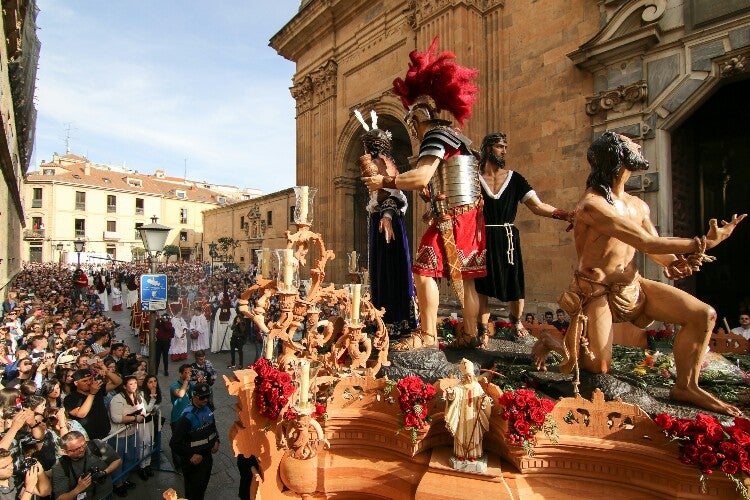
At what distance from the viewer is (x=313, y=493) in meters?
3.26

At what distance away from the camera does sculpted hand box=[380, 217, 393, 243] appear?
4.50 m

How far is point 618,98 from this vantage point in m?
8.05

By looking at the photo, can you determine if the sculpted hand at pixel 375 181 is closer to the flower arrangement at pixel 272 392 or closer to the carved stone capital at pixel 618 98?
the flower arrangement at pixel 272 392

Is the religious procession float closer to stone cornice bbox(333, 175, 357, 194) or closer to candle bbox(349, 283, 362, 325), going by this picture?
candle bbox(349, 283, 362, 325)

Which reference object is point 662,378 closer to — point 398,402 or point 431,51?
point 398,402

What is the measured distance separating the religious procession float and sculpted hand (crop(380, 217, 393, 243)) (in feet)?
3.05

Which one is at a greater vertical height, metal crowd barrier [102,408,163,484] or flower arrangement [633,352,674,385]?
flower arrangement [633,352,674,385]

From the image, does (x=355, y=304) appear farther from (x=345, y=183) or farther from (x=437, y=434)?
(x=345, y=183)

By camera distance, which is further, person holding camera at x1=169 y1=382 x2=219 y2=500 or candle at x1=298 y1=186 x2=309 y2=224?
person holding camera at x1=169 y1=382 x2=219 y2=500

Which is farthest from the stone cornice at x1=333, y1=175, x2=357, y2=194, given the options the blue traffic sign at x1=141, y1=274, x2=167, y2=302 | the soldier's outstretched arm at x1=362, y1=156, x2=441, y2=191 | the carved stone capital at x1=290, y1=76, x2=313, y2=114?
the soldier's outstretched arm at x1=362, y1=156, x2=441, y2=191

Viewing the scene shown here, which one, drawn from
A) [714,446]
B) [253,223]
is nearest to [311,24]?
[714,446]

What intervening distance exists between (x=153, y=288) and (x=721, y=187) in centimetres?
1162

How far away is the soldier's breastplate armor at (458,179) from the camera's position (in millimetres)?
4027

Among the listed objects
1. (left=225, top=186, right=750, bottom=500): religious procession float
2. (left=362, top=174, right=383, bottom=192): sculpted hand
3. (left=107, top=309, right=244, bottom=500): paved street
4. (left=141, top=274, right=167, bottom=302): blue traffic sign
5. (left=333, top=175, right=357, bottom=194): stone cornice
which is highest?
(left=333, top=175, right=357, bottom=194): stone cornice
